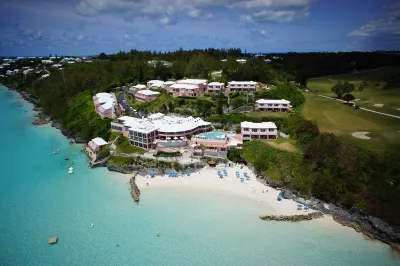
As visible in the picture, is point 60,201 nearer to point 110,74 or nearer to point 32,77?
point 110,74

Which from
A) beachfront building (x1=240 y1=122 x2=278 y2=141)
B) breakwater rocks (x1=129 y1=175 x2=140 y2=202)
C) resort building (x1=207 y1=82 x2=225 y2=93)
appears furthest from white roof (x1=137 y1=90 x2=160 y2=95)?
breakwater rocks (x1=129 y1=175 x2=140 y2=202)

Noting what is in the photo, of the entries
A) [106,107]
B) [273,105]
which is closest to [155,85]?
[106,107]

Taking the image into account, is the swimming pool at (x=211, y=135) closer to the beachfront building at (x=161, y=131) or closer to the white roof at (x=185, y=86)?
the beachfront building at (x=161, y=131)

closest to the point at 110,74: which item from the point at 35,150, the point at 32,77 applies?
the point at 35,150

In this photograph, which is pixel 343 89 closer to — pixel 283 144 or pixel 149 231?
pixel 283 144

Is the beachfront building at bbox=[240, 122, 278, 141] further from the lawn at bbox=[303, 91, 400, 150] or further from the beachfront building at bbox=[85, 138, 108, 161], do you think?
the beachfront building at bbox=[85, 138, 108, 161]
